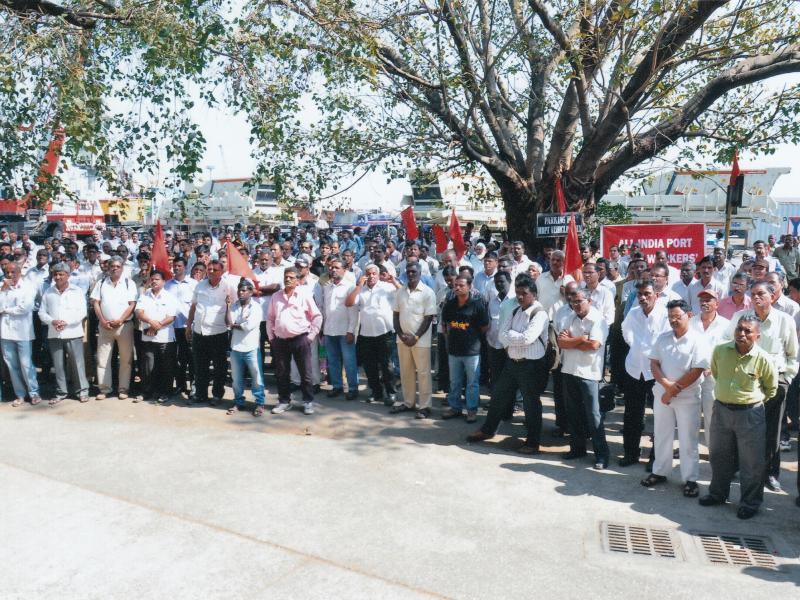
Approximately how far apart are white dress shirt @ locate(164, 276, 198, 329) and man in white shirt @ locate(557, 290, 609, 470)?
4.94 meters

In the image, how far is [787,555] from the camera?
464 centimetres

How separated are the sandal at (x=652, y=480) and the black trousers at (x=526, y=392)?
3.82 feet

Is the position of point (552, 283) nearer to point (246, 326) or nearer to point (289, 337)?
point (289, 337)

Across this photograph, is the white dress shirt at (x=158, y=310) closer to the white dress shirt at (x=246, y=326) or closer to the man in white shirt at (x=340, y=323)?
the white dress shirt at (x=246, y=326)

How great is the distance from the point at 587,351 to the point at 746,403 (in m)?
1.47

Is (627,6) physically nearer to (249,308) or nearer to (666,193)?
(249,308)

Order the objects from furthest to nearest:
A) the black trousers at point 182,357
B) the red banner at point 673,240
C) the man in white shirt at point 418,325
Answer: the red banner at point 673,240, the black trousers at point 182,357, the man in white shirt at point 418,325

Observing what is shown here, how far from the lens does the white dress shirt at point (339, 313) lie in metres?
8.77

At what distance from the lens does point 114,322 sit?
8625 millimetres

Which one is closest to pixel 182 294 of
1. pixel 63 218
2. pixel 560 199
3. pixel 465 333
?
pixel 465 333

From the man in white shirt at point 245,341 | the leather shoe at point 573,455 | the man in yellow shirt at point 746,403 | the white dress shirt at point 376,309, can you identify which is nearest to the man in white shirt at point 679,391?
the man in yellow shirt at point 746,403

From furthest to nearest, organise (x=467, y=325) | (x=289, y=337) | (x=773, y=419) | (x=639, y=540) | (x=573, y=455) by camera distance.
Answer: (x=289, y=337)
(x=467, y=325)
(x=573, y=455)
(x=773, y=419)
(x=639, y=540)

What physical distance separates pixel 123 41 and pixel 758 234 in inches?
1356

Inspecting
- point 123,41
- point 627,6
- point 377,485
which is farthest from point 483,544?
point 123,41
